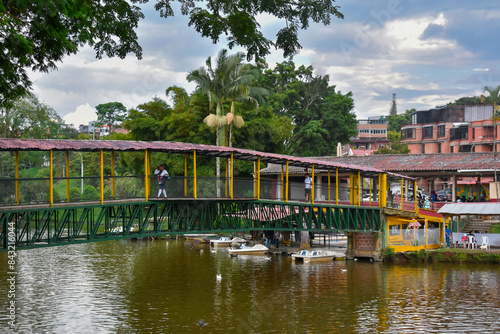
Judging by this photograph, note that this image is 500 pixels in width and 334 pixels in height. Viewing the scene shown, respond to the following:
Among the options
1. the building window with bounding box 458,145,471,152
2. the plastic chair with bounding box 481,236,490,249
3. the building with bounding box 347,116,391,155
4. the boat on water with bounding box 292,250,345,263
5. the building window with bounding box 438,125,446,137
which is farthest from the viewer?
the building with bounding box 347,116,391,155

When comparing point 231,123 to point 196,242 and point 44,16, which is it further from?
point 44,16

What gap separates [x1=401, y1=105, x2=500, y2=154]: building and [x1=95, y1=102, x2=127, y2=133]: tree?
60.2 metres

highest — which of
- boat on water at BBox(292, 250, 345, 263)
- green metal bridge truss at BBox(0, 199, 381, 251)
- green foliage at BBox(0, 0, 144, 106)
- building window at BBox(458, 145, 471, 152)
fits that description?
building window at BBox(458, 145, 471, 152)

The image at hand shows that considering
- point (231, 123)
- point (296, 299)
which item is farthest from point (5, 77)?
point (231, 123)

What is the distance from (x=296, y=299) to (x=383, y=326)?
6339 mm

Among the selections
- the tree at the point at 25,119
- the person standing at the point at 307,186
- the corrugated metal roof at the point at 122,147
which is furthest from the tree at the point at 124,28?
the tree at the point at 25,119

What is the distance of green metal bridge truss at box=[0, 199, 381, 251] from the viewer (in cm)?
2527

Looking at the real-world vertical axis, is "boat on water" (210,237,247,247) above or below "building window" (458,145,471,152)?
below

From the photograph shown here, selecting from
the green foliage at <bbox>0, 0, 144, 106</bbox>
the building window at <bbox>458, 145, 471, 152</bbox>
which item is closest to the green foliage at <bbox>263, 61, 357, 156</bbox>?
the building window at <bbox>458, 145, 471, 152</bbox>

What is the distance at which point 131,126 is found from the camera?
201 feet

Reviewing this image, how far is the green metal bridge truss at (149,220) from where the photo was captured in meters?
25.3

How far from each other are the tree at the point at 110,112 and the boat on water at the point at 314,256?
87.7 meters

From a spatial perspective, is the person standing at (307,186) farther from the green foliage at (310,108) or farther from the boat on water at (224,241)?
the green foliage at (310,108)

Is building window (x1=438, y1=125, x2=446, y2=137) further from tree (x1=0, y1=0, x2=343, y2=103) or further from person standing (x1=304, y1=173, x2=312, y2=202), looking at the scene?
tree (x1=0, y1=0, x2=343, y2=103)
